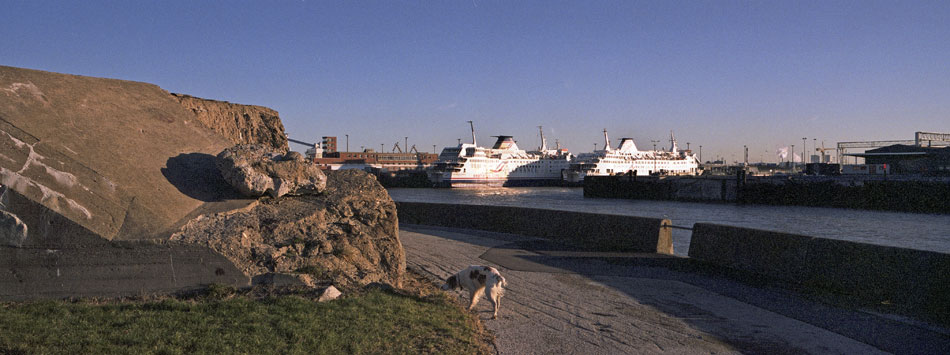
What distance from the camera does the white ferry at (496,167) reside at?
98812mm

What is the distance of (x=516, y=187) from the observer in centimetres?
10775

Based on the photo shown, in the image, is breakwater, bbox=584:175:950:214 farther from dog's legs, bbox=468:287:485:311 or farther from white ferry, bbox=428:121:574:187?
dog's legs, bbox=468:287:485:311

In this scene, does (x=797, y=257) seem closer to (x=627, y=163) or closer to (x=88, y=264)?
(x=88, y=264)

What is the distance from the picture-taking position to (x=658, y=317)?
24.8 ft

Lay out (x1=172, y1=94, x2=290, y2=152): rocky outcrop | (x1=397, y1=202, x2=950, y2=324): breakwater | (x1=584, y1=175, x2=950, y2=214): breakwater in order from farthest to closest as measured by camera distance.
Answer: (x1=584, y1=175, x2=950, y2=214): breakwater
(x1=172, y1=94, x2=290, y2=152): rocky outcrop
(x1=397, y1=202, x2=950, y2=324): breakwater

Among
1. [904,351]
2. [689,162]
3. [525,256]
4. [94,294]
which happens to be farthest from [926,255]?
[689,162]

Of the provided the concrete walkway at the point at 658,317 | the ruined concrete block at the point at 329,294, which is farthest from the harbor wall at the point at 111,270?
the concrete walkway at the point at 658,317

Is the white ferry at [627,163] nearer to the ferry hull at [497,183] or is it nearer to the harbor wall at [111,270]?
the ferry hull at [497,183]

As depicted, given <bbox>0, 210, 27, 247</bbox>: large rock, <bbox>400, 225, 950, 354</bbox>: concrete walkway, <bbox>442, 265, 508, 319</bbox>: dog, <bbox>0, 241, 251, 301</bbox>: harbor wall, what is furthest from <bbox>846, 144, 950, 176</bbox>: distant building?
<bbox>0, 210, 27, 247</bbox>: large rock

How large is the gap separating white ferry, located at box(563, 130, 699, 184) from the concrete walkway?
97771mm

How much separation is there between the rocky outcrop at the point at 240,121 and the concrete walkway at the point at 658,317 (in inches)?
165

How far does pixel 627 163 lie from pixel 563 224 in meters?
105

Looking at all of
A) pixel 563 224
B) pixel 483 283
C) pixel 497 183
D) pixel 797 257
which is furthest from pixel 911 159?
pixel 483 283

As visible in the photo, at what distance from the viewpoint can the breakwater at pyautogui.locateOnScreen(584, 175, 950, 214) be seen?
1844 inches
